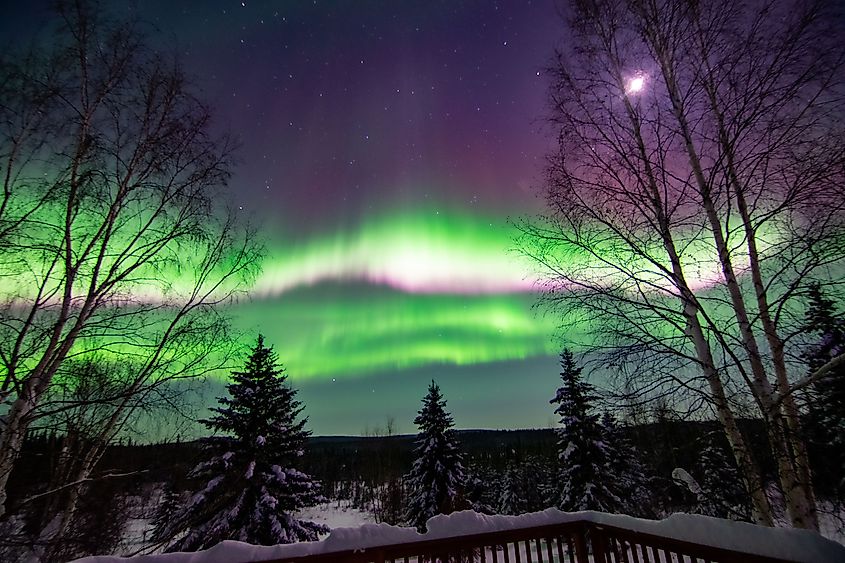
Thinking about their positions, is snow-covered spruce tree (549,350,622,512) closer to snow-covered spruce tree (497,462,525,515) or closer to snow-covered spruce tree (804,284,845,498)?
snow-covered spruce tree (804,284,845,498)

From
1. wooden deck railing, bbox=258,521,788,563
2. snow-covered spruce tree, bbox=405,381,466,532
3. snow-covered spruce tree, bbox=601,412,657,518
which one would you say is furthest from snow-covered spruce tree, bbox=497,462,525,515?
wooden deck railing, bbox=258,521,788,563

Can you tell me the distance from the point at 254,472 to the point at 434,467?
25.2 feet

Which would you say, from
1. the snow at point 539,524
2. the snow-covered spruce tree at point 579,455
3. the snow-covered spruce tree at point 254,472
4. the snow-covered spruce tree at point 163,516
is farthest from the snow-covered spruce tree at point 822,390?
the snow-covered spruce tree at point 254,472

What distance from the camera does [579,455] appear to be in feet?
48.3

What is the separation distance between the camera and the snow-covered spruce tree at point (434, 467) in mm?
15323

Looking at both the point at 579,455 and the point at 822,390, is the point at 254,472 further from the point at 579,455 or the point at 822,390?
the point at 822,390

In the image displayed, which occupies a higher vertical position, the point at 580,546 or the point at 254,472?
the point at 580,546

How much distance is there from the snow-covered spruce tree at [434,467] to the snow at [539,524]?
1228 centimetres

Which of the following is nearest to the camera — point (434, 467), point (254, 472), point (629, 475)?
point (254, 472)

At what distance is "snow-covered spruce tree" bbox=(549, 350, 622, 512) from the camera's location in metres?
14.1

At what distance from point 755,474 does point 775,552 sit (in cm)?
138

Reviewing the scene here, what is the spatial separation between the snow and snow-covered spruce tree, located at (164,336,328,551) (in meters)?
7.82

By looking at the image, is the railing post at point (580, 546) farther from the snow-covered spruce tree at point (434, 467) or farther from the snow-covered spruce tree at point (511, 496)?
the snow-covered spruce tree at point (511, 496)

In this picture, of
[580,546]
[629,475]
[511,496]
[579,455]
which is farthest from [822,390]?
[511,496]
